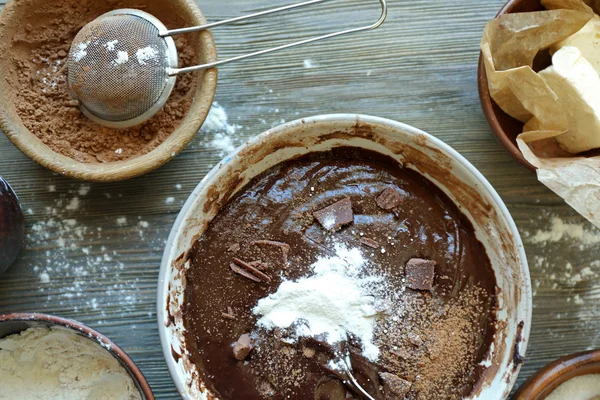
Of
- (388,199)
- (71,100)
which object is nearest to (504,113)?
(388,199)

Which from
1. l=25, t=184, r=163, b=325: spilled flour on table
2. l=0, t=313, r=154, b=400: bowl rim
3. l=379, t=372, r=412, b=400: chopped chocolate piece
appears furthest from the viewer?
l=25, t=184, r=163, b=325: spilled flour on table

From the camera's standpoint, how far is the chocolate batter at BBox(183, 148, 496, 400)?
1.54 metres

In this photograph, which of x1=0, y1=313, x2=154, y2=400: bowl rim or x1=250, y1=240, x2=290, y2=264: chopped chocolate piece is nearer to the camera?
x1=0, y1=313, x2=154, y2=400: bowl rim

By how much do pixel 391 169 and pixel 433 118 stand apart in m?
0.21

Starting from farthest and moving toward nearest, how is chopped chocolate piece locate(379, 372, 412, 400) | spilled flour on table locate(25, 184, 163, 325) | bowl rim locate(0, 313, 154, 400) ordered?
spilled flour on table locate(25, 184, 163, 325), chopped chocolate piece locate(379, 372, 412, 400), bowl rim locate(0, 313, 154, 400)

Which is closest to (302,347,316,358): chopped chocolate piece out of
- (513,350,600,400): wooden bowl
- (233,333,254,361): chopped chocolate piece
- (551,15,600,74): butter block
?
(233,333,254,361): chopped chocolate piece

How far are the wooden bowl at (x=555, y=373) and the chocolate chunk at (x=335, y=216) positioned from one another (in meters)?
0.64

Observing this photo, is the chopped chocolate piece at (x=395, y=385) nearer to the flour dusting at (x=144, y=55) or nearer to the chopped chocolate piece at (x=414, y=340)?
the chopped chocolate piece at (x=414, y=340)

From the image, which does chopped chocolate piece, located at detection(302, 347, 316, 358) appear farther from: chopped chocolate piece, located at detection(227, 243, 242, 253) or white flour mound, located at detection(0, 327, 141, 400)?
white flour mound, located at detection(0, 327, 141, 400)

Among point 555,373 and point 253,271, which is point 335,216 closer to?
point 253,271

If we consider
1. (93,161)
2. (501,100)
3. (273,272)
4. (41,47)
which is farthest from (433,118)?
(41,47)

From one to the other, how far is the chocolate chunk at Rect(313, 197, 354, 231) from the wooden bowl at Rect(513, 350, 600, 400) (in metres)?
0.64

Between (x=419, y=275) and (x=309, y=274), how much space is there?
0.98 feet

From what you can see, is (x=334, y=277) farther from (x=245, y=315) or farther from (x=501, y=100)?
(x=501, y=100)
